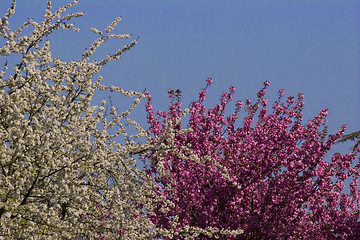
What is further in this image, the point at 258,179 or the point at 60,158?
the point at 258,179

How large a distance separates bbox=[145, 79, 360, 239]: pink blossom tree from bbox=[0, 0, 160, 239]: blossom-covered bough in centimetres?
316

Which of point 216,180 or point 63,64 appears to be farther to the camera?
point 216,180

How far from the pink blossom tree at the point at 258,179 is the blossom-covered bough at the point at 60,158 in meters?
3.16

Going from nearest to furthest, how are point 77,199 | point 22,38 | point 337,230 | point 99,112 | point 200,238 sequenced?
1. point 77,199
2. point 99,112
3. point 22,38
4. point 200,238
5. point 337,230

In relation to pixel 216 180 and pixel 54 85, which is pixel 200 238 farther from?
pixel 54 85

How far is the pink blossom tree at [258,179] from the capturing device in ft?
47.6

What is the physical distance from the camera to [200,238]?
14273mm

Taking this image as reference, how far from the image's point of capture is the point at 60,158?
9211 mm

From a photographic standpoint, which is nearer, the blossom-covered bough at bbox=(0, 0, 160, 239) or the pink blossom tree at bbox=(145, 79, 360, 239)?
the blossom-covered bough at bbox=(0, 0, 160, 239)

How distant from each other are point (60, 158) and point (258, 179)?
709 centimetres

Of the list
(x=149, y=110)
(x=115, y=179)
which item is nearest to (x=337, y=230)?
(x=149, y=110)

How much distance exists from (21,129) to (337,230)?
10.9 metres

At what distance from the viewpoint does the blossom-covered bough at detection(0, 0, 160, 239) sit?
29.9ft

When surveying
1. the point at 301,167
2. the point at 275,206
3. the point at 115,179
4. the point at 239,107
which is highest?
the point at 239,107
